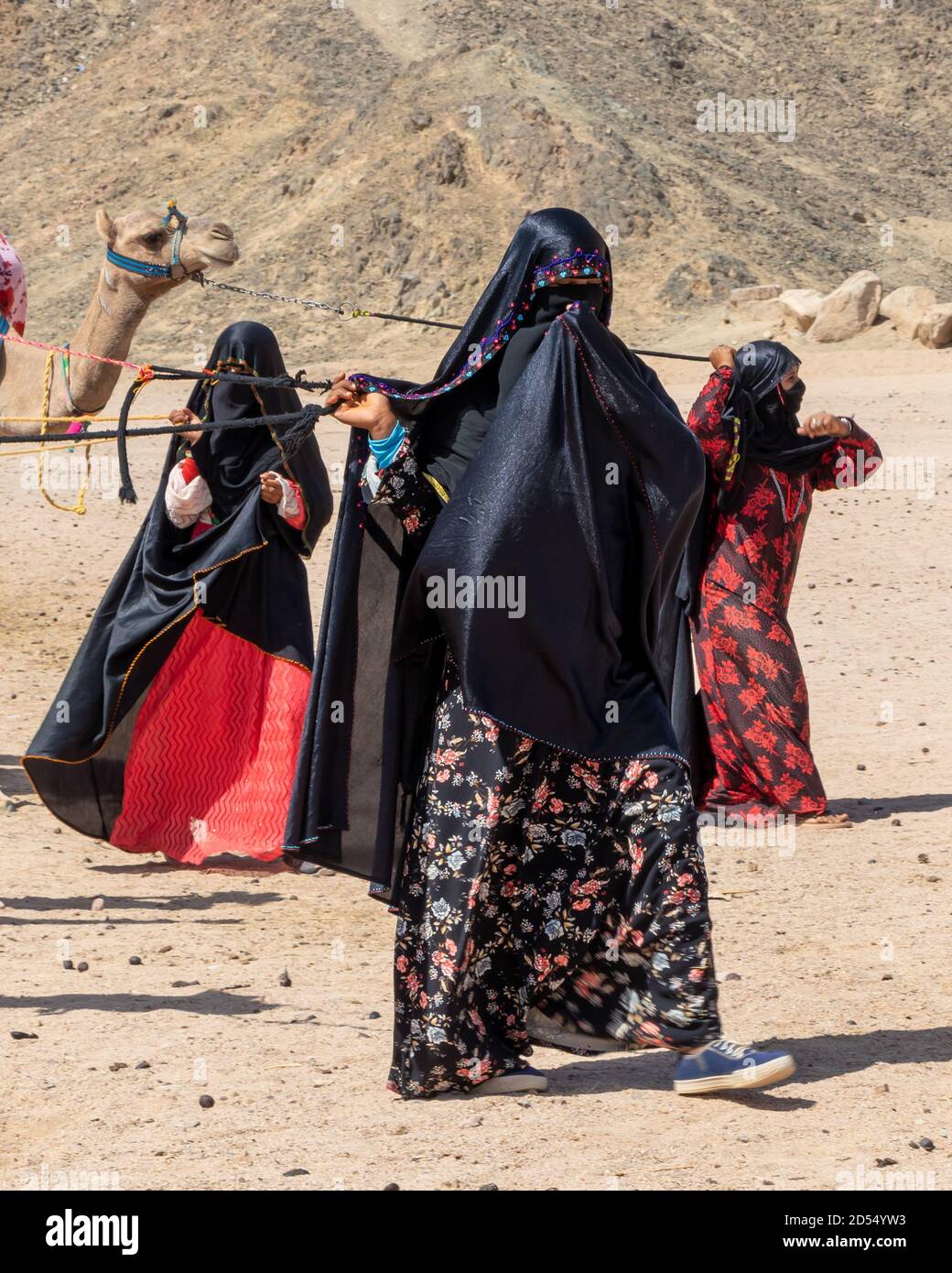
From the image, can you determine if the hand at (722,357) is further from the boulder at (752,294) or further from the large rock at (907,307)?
the boulder at (752,294)

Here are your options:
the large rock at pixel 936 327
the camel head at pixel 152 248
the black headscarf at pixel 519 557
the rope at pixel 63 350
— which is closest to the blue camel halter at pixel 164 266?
the camel head at pixel 152 248

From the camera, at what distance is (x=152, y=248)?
308 inches

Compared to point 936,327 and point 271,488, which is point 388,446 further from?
point 936,327

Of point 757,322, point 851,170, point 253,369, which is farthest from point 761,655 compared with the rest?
point 851,170

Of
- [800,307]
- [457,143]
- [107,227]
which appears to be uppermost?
[457,143]

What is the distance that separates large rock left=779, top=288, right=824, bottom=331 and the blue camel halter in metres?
16.8

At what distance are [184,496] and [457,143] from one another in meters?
25.3

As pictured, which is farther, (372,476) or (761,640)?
(761,640)

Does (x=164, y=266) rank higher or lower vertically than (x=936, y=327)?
lower

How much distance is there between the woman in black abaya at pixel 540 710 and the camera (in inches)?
162

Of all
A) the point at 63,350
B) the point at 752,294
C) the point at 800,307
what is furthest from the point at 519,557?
the point at 752,294

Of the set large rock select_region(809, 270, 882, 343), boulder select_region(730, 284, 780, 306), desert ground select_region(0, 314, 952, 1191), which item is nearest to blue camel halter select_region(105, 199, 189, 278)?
desert ground select_region(0, 314, 952, 1191)
